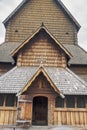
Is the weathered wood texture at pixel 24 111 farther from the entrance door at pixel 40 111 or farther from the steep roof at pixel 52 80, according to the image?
the entrance door at pixel 40 111

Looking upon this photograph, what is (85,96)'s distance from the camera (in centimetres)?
1382

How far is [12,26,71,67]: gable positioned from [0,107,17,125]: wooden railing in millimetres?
3935

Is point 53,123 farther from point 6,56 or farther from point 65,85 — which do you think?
point 6,56

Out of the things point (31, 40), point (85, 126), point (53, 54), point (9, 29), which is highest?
point (9, 29)

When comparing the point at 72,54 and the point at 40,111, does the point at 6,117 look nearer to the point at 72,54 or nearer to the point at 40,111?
the point at 40,111

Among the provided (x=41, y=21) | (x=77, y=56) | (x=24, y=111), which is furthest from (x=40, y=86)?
(x=41, y=21)

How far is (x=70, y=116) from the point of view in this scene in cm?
1334

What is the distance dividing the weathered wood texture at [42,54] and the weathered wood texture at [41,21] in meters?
4.44

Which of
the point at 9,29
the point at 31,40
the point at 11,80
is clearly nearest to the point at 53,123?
the point at 11,80

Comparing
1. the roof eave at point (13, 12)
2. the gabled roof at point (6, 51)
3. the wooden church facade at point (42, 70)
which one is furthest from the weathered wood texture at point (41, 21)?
the gabled roof at point (6, 51)

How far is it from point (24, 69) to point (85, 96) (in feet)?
16.2

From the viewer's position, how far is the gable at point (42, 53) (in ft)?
52.6

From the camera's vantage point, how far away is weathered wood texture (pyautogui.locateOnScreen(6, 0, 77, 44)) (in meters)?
20.8

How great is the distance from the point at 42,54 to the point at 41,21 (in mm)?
6436
